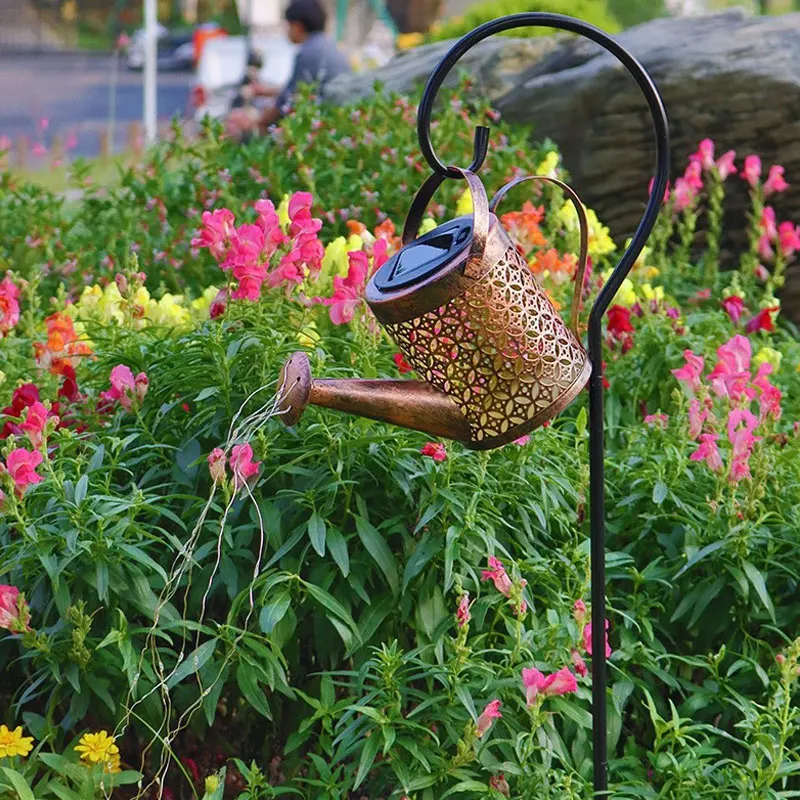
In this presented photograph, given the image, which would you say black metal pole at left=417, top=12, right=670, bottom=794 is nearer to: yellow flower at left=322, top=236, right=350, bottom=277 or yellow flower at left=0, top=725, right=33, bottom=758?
yellow flower at left=0, top=725, right=33, bottom=758

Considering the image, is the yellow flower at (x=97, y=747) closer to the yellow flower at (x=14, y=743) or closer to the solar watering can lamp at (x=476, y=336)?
the yellow flower at (x=14, y=743)

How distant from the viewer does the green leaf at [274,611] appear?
7.78 ft

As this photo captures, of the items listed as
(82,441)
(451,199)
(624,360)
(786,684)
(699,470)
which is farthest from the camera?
(451,199)

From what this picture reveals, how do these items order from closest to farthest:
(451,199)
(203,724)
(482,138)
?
(482,138)
(203,724)
(451,199)

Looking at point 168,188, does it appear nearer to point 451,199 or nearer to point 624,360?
point 451,199

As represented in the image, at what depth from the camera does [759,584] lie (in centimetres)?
267

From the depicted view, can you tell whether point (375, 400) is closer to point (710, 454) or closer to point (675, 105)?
point (710, 454)

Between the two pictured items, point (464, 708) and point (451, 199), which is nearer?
point (464, 708)

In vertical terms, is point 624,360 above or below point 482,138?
below

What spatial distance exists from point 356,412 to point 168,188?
360 cm

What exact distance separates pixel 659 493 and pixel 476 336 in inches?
34.3

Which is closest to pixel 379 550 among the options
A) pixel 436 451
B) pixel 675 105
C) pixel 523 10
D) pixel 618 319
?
pixel 436 451

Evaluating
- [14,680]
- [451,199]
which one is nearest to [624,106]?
[451,199]

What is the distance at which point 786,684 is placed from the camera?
7.55 ft
